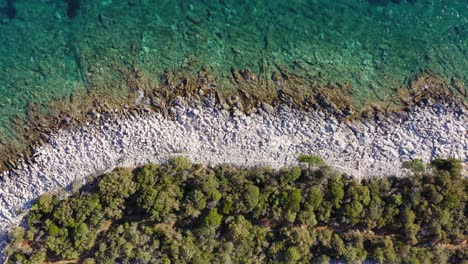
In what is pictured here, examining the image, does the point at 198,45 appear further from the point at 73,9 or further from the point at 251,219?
the point at 251,219

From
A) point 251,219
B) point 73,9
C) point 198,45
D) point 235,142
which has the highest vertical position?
point 73,9

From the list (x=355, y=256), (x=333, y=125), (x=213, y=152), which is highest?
(x=333, y=125)

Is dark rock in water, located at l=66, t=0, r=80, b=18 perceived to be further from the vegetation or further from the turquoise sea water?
the vegetation

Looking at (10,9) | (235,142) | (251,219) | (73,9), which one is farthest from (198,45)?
(10,9)

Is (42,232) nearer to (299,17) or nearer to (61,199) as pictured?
(61,199)

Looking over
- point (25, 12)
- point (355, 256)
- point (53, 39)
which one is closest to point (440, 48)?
point (355, 256)

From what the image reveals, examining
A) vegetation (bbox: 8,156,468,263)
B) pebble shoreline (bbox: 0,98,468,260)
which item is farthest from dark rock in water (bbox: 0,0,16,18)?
vegetation (bbox: 8,156,468,263)

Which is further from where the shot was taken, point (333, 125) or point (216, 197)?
point (333, 125)
